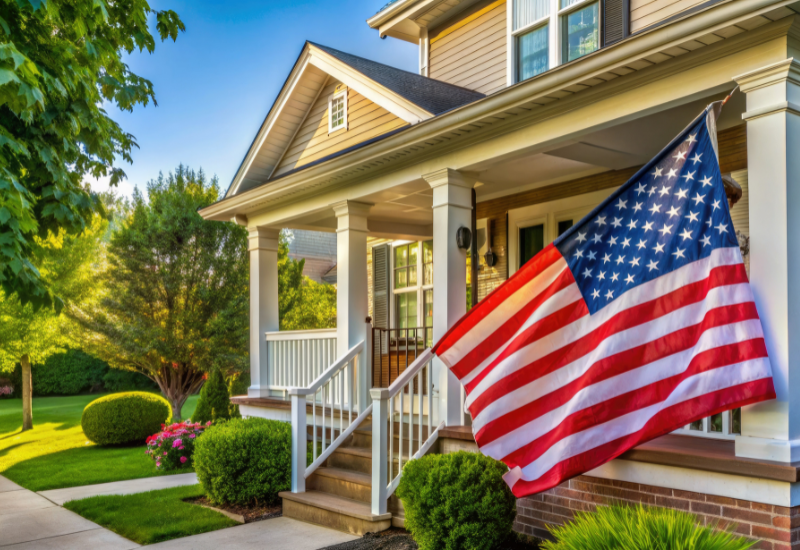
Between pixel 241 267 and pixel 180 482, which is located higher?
pixel 241 267

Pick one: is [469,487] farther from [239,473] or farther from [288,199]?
[288,199]

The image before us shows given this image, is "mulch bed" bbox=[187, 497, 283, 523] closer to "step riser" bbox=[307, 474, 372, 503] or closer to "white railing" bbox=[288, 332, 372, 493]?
"white railing" bbox=[288, 332, 372, 493]

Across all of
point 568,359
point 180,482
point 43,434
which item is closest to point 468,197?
point 568,359

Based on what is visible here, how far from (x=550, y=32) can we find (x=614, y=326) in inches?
174

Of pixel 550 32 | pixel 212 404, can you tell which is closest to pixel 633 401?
pixel 550 32

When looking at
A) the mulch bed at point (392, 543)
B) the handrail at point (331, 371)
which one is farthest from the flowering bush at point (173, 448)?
the mulch bed at point (392, 543)

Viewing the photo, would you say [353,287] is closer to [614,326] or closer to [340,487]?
[340,487]

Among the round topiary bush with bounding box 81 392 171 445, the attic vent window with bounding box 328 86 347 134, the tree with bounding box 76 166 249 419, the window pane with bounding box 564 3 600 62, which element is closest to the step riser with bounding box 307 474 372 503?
the attic vent window with bounding box 328 86 347 134

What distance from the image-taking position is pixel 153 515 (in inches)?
282

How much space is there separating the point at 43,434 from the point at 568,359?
1542 centimetres

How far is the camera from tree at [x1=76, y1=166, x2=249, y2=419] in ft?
47.4

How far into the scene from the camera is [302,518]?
22.3 feet

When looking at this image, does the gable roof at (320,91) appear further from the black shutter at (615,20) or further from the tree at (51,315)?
the tree at (51,315)

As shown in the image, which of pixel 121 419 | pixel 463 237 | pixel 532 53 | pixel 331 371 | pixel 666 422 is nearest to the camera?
pixel 666 422
